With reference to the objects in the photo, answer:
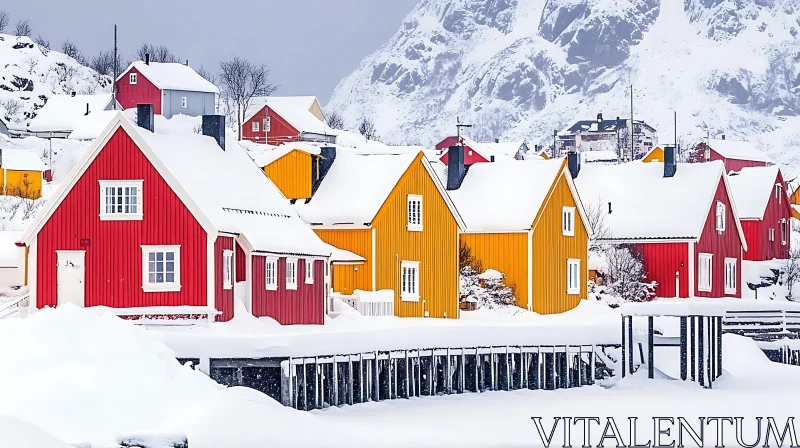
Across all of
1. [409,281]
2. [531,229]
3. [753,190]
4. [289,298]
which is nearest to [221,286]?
[289,298]

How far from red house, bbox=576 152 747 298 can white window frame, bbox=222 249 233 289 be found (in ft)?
90.8

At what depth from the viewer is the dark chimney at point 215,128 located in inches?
2085

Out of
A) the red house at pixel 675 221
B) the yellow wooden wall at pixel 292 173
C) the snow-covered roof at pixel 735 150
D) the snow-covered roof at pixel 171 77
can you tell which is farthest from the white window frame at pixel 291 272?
the snow-covered roof at pixel 735 150

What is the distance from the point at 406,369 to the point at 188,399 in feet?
34.4

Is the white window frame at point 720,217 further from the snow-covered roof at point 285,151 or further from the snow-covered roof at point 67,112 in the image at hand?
the snow-covered roof at point 67,112

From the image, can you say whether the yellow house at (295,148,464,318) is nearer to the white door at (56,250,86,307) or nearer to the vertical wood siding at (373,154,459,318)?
the vertical wood siding at (373,154,459,318)

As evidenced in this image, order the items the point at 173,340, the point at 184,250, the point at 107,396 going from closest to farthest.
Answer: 1. the point at 107,396
2. the point at 173,340
3. the point at 184,250

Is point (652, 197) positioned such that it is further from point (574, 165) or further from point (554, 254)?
point (554, 254)

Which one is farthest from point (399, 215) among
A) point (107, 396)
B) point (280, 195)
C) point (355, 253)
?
point (107, 396)

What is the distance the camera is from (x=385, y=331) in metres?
41.7

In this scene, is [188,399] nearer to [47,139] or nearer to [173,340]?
[173,340]

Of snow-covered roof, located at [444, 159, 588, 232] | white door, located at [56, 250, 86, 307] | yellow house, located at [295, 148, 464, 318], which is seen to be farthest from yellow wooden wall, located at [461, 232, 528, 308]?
white door, located at [56, 250, 86, 307]

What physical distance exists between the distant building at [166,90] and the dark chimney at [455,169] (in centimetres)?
6692

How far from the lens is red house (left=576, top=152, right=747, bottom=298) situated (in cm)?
7081
